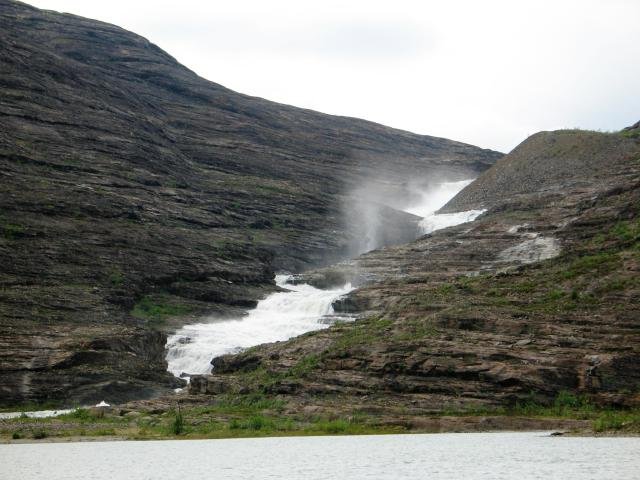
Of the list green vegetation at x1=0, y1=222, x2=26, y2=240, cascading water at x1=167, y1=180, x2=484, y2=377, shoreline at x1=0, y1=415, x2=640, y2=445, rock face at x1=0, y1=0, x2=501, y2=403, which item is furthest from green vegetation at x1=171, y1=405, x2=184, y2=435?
green vegetation at x1=0, y1=222, x2=26, y2=240

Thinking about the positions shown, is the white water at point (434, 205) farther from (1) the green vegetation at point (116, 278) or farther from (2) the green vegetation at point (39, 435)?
(2) the green vegetation at point (39, 435)

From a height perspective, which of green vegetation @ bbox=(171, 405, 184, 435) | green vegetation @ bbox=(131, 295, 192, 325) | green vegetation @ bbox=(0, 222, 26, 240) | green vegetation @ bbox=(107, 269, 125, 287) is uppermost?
green vegetation @ bbox=(0, 222, 26, 240)

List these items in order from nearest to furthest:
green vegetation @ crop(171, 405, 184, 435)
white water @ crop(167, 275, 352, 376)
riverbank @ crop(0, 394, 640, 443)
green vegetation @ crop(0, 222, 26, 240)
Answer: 1. riverbank @ crop(0, 394, 640, 443)
2. green vegetation @ crop(171, 405, 184, 435)
3. white water @ crop(167, 275, 352, 376)
4. green vegetation @ crop(0, 222, 26, 240)

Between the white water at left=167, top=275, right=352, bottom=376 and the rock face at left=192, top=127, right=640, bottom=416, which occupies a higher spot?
the rock face at left=192, top=127, right=640, bottom=416

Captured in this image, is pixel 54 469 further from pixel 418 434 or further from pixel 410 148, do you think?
pixel 410 148

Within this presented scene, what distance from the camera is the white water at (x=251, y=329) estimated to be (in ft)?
230

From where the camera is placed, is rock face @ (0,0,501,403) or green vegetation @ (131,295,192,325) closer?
rock face @ (0,0,501,403)

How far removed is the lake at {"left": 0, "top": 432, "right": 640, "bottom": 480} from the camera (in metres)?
29.2

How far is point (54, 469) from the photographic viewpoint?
32844 millimetres

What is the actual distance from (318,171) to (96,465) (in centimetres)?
10993

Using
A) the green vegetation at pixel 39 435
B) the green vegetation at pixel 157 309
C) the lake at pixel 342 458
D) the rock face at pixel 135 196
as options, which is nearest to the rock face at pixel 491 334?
the lake at pixel 342 458

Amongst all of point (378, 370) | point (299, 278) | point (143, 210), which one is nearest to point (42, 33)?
point (143, 210)

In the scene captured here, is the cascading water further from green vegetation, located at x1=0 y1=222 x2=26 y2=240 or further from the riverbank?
the riverbank

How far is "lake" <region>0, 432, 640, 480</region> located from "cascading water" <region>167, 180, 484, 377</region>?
92.2 feet
